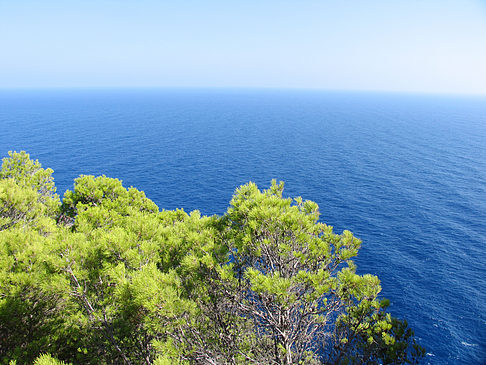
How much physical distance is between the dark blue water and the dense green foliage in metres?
32.4

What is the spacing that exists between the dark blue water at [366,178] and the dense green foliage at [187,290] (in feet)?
106

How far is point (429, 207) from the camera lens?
70625 mm

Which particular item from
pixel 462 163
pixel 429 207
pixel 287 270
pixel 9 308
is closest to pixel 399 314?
pixel 287 270

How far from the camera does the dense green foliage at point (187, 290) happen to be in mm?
13039

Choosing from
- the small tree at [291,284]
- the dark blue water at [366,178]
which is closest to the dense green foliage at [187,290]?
the small tree at [291,284]

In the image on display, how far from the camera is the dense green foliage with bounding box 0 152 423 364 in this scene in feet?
42.8

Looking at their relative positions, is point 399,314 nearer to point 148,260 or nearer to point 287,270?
point 287,270

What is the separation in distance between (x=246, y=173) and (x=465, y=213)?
6180cm

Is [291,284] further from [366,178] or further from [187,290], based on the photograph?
[366,178]

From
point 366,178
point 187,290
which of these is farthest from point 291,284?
point 366,178

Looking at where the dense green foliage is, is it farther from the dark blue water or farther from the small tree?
the dark blue water

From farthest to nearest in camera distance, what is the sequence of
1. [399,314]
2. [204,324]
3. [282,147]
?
[282,147]
[399,314]
[204,324]

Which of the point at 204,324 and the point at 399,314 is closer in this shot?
the point at 204,324

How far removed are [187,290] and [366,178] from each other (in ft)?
285
